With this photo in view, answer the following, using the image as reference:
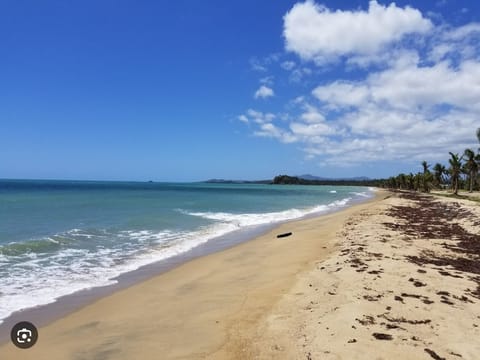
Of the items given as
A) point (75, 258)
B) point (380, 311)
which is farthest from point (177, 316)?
point (75, 258)

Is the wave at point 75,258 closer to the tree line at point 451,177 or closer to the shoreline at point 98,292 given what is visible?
the shoreline at point 98,292

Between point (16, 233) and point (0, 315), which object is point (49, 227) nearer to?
point (16, 233)

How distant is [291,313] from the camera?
717 cm

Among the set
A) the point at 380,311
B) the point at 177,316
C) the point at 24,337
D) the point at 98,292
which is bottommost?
the point at 98,292

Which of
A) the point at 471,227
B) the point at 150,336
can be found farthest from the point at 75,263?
the point at 471,227

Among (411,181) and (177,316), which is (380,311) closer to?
(177,316)

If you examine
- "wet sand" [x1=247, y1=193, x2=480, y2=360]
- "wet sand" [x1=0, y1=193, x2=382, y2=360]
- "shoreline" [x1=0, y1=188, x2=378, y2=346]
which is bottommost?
"shoreline" [x1=0, y1=188, x2=378, y2=346]

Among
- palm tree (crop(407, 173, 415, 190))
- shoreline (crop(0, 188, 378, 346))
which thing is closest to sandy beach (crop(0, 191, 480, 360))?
shoreline (crop(0, 188, 378, 346))

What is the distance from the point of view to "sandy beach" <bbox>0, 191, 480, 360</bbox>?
5.68 meters

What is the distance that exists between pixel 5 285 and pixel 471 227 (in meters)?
23.0

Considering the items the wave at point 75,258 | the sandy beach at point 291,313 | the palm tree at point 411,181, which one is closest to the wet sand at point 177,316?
the sandy beach at point 291,313

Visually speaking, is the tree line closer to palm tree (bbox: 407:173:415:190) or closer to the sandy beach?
palm tree (bbox: 407:173:415:190)

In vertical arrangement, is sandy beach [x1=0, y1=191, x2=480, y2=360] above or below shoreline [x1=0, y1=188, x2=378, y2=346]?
above

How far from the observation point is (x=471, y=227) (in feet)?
68.0
